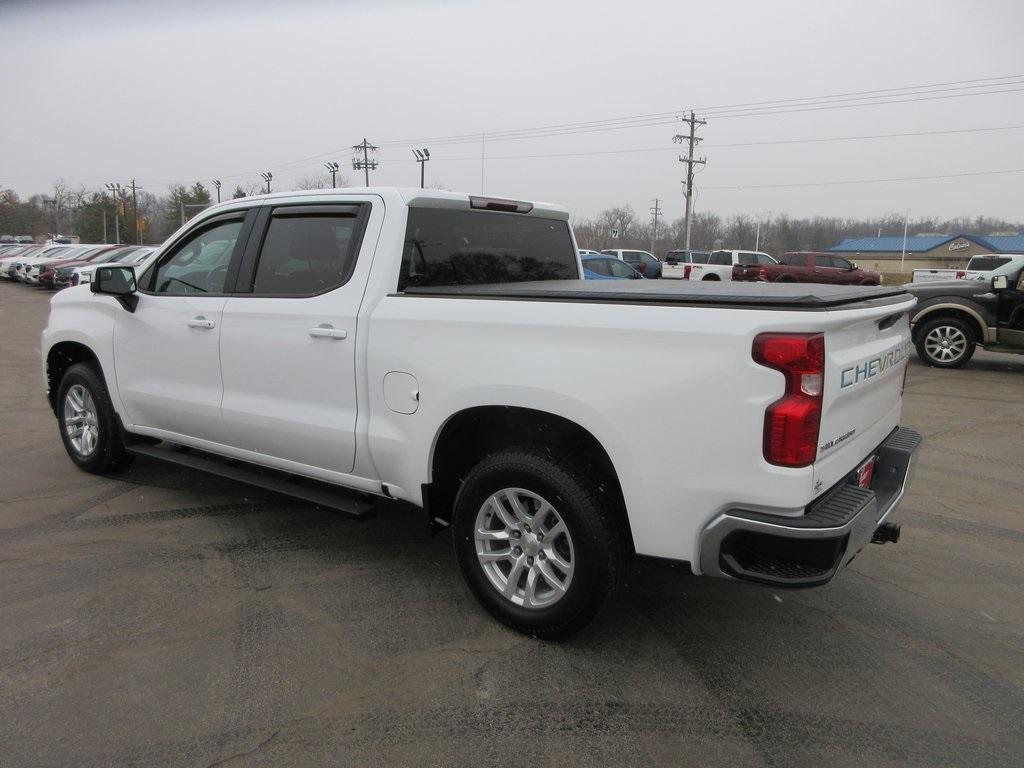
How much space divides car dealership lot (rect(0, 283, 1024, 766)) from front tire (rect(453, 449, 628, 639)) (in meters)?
0.18

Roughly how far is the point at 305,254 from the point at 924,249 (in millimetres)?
107687

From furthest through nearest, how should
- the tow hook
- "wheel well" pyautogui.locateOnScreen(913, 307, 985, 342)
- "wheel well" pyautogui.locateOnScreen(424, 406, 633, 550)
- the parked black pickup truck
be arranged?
"wheel well" pyautogui.locateOnScreen(913, 307, 985, 342), the parked black pickup truck, the tow hook, "wheel well" pyautogui.locateOnScreen(424, 406, 633, 550)

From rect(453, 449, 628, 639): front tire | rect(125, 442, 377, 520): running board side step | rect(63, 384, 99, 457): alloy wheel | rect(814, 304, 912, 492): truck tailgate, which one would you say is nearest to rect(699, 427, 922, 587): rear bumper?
rect(814, 304, 912, 492): truck tailgate

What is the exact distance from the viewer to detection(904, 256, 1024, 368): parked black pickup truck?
10289mm

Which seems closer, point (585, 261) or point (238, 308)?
point (238, 308)

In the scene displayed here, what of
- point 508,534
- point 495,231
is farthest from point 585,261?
point 508,534

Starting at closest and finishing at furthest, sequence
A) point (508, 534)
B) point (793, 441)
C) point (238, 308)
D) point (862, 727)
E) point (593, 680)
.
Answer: point (793, 441)
point (862, 727)
point (593, 680)
point (508, 534)
point (238, 308)

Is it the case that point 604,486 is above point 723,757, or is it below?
above

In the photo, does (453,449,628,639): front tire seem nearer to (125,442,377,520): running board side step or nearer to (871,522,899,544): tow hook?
(125,442,377,520): running board side step

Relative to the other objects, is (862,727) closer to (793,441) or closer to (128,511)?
(793,441)

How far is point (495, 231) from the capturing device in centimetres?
428

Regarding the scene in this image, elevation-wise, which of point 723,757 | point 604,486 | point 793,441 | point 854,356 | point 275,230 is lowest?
point 723,757

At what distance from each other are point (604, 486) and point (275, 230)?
7.76 feet

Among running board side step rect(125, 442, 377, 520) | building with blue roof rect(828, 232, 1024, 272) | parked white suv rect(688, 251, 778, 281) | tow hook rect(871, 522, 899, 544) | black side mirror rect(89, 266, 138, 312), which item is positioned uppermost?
building with blue roof rect(828, 232, 1024, 272)
